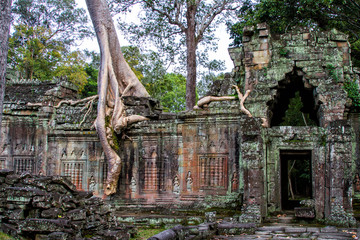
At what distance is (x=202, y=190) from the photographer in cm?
1206

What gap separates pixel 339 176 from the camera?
9898mm

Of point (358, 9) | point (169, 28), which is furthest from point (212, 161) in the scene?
point (169, 28)

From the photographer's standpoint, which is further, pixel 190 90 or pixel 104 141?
pixel 190 90

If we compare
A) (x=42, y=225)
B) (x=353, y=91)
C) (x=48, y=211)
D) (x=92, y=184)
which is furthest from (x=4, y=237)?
(x=353, y=91)

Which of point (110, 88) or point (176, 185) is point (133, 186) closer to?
point (176, 185)

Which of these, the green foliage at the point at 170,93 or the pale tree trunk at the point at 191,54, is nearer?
the pale tree trunk at the point at 191,54

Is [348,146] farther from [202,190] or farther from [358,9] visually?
[358,9]

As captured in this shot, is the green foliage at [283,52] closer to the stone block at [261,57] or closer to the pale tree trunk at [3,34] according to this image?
the stone block at [261,57]

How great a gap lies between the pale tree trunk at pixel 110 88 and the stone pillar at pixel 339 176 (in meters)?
5.97

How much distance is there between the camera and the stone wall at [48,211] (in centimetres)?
725

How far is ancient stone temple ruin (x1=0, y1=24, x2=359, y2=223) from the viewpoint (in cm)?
1024

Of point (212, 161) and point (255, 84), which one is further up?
point (255, 84)

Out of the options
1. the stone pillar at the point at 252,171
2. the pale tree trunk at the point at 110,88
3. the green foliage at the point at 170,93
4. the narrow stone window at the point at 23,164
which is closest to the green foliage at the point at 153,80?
the green foliage at the point at 170,93

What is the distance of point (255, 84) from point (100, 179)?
19.2 feet
